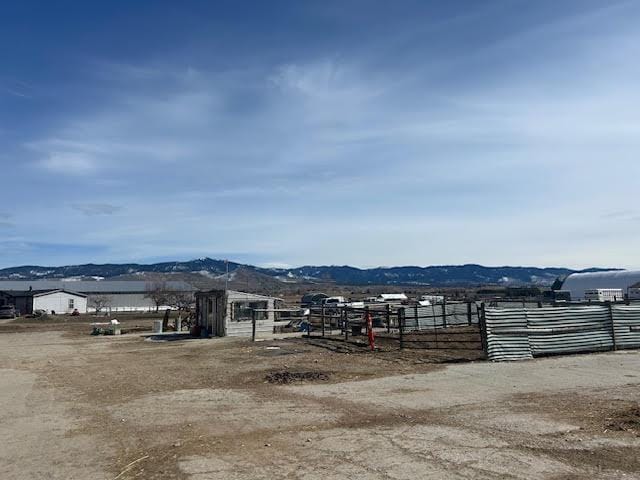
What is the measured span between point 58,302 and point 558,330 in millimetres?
75114

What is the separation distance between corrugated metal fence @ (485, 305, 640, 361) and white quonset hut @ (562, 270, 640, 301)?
46904 mm

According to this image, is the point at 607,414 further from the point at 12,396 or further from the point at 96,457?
the point at 12,396

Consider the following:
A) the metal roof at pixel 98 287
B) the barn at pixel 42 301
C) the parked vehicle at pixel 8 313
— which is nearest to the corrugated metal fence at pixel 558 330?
the parked vehicle at pixel 8 313

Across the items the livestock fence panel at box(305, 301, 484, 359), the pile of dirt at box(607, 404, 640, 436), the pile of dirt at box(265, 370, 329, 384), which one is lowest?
the pile of dirt at box(265, 370, 329, 384)

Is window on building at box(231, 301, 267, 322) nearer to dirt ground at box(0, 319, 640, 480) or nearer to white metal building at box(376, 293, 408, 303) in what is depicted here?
dirt ground at box(0, 319, 640, 480)

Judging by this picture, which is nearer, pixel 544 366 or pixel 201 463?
pixel 201 463

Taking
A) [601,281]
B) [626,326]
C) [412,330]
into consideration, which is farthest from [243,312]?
[601,281]

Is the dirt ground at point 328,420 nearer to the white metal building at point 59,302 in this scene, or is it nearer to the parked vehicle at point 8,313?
the parked vehicle at point 8,313

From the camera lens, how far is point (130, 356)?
22453mm

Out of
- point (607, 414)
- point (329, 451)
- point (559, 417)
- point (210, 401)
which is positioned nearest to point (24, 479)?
point (329, 451)

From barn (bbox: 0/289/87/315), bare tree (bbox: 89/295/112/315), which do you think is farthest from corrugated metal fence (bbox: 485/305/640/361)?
bare tree (bbox: 89/295/112/315)

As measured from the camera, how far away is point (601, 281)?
71.8 m

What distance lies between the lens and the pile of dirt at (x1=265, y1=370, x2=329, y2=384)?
47.8 ft

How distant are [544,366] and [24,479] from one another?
45.3 feet
